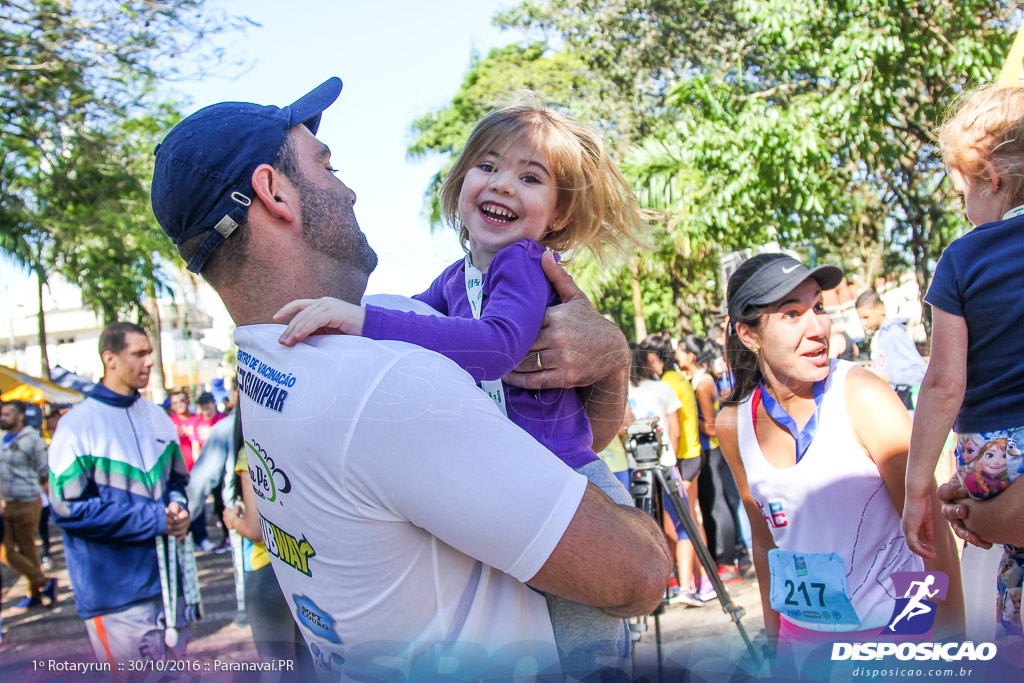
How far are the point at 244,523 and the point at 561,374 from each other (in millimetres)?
3245

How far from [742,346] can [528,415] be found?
1.54m

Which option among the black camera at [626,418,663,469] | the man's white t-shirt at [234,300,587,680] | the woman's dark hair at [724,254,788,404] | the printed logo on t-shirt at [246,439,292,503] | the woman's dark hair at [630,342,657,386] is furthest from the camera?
the woman's dark hair at [630,342,657,386]

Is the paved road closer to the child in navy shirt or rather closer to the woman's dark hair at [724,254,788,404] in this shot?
the child in navy shirt

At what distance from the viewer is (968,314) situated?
1831 millimetres

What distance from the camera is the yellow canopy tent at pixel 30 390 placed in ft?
38.0

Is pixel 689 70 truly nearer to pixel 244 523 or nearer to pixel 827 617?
pixel 244 523

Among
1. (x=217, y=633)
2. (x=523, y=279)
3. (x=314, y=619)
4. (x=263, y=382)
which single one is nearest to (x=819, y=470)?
(x=523, y=279)

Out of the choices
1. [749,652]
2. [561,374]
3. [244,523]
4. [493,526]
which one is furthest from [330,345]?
[244,523]

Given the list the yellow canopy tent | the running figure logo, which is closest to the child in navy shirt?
the running figure logo

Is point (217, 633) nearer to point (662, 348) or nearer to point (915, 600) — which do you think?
point (662, 348)

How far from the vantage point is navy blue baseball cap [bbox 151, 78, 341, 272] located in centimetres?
128

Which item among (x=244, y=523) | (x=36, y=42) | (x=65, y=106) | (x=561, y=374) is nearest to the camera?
(x=561, y=374)

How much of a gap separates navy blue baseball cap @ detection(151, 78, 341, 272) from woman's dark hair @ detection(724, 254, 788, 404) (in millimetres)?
1721

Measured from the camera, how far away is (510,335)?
54.7 inches
